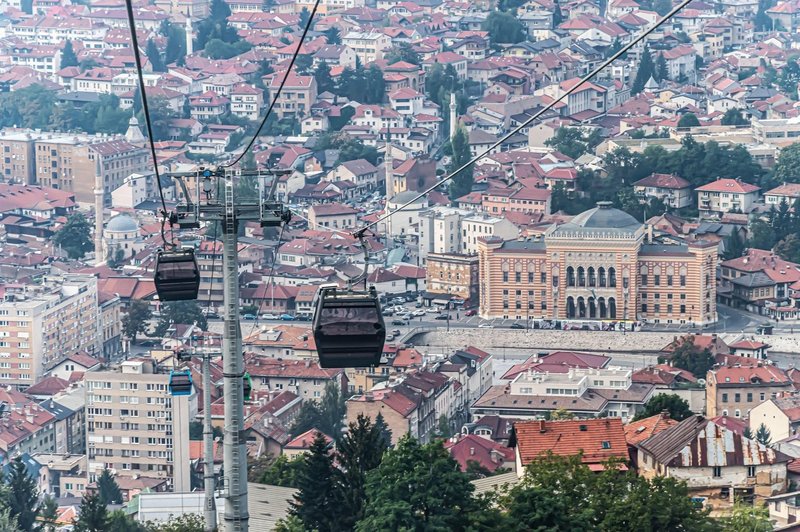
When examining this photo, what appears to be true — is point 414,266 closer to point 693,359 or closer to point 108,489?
point 693,359

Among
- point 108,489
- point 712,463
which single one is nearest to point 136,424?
point 108,489

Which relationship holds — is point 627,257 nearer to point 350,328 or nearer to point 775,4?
point 350,328

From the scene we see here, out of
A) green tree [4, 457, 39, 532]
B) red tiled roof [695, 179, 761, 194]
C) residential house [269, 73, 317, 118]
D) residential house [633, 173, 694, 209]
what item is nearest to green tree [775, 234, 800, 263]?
Answer: red tiled roof [695, 179, 761, 194]

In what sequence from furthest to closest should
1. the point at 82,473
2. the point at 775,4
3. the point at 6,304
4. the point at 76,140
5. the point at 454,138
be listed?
the point at 775,4 < the point at 76,140 < the point at 454,138 < the point at 6,304 < the point at 82,473

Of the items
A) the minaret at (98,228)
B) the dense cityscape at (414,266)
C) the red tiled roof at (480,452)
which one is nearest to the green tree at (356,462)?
the dense cityscape at (414,266)

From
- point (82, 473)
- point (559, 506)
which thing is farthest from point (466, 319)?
point (559, 506)

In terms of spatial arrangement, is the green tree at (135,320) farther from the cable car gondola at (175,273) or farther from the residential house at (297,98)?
the cable car gondola at (175,273)
